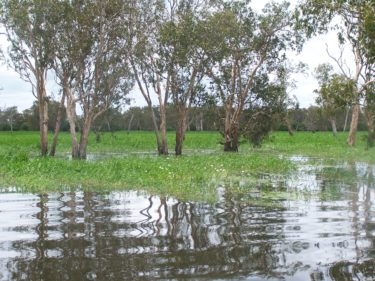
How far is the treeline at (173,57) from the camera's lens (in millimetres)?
28438

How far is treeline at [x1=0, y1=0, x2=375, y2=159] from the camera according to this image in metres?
28.4

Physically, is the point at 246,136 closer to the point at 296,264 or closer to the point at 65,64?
Answer: the point at 65,64

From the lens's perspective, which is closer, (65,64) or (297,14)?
(297,14)

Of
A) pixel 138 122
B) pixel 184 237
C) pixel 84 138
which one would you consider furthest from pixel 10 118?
pixel 184 237

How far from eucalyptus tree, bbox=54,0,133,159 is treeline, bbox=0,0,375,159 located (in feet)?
0.19

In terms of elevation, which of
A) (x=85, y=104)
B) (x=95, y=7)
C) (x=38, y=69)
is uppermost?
(x=95, y=7)

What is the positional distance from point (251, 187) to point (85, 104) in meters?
17.5

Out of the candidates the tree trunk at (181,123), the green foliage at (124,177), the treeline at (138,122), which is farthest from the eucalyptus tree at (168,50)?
the treeline at (138,122)

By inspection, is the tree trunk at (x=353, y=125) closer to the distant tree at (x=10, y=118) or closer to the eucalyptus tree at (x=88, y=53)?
the eucalyptus tree at (x=88, y=53)

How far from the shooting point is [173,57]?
3172cm

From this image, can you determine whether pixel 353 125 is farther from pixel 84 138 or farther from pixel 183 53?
pixel 84 138

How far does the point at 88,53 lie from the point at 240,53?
10.8 m

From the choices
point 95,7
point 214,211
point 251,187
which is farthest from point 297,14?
point 214,211

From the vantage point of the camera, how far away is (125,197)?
12336 millimetres
